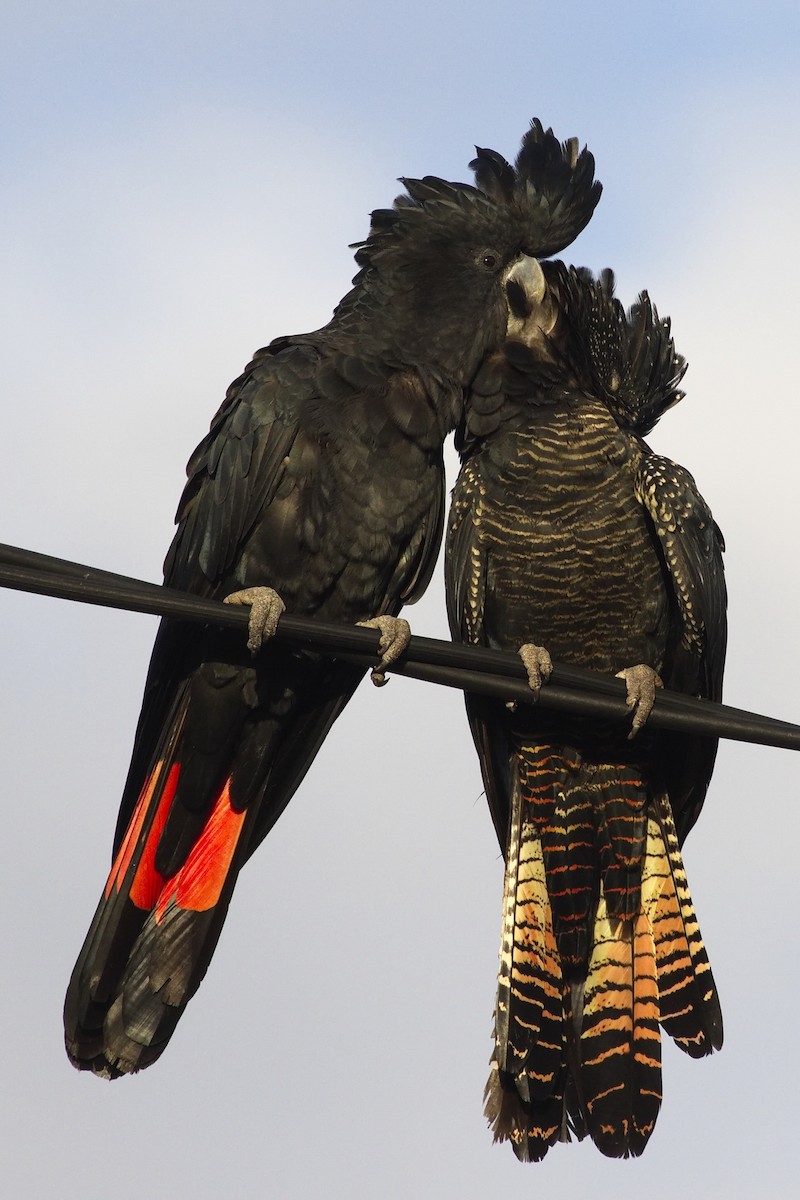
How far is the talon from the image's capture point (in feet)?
13.0

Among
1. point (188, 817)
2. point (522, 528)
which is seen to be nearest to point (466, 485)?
point (522, 528)

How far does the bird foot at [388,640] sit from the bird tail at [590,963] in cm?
110

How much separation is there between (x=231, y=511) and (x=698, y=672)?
70.4 inches

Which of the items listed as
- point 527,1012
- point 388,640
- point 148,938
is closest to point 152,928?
point 148,938

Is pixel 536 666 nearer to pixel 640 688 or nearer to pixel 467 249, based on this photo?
pixel 640 688

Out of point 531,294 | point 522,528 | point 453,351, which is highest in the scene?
point 531,294

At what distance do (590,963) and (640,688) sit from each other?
1140mm

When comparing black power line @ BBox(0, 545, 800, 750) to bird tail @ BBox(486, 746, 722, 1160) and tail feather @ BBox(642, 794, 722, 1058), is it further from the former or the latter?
tail feather @ BBox(642, 794, 722, 1058)

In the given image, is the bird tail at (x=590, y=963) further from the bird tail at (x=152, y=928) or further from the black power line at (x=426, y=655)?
the black power line at (x=426, y=655)

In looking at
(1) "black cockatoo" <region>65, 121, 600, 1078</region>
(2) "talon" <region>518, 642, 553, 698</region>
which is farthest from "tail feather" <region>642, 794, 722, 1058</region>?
(1) "black cockatoo" <region>65, 121, 600, 1078</region>

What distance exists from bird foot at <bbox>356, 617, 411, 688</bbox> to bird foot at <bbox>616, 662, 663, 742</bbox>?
0.71 m

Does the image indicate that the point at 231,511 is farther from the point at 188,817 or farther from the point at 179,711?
the point at 188,817

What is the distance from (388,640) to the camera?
4027mm

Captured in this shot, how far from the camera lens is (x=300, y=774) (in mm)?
5266
